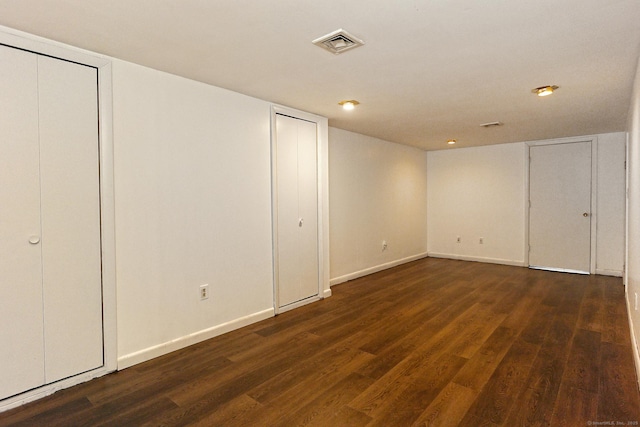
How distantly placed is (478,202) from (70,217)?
6.55 meters

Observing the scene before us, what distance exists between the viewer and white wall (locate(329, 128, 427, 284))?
5.04m

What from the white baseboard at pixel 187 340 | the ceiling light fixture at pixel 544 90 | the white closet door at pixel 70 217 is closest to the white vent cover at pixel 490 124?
the ceiling light fixture at pixel 544 90

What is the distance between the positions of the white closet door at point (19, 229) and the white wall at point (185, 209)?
481 mm

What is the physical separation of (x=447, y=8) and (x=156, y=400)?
295 cm

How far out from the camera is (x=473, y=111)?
400 cm

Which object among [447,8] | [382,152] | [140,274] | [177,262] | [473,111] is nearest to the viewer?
[447,8]

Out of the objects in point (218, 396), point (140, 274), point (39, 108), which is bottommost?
point (218, 396)

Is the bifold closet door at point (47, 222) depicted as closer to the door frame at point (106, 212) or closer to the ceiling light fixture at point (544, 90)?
the door frame at point (106, 212)

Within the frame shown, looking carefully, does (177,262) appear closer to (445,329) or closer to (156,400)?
(156,400)

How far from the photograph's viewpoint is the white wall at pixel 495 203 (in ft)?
17.5

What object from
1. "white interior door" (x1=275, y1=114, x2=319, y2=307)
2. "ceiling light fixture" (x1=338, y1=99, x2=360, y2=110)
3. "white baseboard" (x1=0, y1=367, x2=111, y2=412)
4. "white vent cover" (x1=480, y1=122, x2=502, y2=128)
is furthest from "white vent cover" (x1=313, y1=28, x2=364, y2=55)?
"white vent cover" (x1=480, y1=122, x2=502, y2=128)

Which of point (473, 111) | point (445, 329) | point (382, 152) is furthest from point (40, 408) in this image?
point (382, 152)

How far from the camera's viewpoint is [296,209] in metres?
3.99

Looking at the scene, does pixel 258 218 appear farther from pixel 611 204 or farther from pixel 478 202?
pixel 611 204
